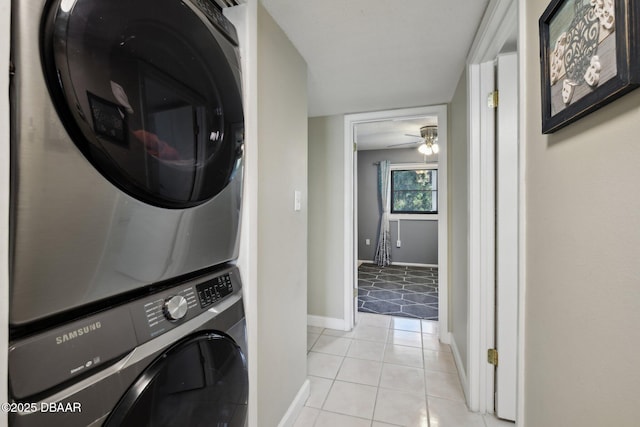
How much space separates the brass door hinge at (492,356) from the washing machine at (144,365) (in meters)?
1.46

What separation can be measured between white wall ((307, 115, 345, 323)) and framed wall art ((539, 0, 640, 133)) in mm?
2205

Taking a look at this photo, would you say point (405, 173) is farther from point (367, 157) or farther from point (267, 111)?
point (267, 111)

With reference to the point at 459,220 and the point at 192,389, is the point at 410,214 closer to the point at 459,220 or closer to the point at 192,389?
the point at 459,220

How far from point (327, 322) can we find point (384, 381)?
102 cm

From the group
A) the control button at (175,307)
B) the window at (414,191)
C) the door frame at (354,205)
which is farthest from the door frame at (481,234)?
the window at (414,191)

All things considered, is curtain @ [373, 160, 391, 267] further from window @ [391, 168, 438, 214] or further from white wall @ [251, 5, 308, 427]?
white wall @ [251, 5, 308, 427]

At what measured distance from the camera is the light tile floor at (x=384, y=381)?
1.67 meters

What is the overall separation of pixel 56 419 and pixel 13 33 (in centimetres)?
65

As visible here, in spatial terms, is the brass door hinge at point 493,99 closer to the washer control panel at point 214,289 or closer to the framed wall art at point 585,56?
the framed wall art at point 585,56

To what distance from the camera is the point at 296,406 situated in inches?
66.6

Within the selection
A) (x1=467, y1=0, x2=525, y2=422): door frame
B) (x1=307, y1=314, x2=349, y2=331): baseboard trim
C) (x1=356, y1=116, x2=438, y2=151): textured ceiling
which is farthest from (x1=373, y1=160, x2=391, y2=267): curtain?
(x1=467, y1=0, x2=525, y2=422): door frame

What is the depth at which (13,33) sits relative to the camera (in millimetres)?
448

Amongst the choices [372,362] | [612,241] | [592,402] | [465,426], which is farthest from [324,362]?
[612,241]

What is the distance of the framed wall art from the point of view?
47 centimetres
